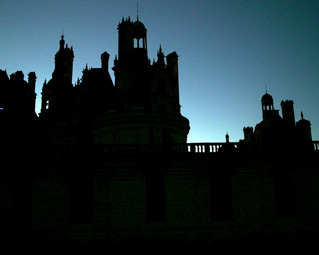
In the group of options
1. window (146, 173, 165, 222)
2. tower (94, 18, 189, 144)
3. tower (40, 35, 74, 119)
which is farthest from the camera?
tower (40, 35, 74, 119)

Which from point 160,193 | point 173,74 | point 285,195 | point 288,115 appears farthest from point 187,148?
point 288,115

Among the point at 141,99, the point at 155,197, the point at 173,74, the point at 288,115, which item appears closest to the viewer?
the point at 155,197

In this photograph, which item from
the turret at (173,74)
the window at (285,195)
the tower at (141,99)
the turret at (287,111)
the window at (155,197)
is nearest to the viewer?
the window at (155,197)

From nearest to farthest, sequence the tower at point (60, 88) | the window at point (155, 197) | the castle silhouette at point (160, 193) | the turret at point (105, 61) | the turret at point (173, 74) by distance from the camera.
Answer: the castle silhouette at point (160, 193)
the window at point (155, 197)
the turret at point (173, 74)
the tower at point (60, 88)
the turret at point (105, 61)

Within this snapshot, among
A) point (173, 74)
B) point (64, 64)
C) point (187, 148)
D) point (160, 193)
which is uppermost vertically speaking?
point (64, 64)

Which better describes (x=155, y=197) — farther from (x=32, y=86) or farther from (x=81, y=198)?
(x=32, y=86)

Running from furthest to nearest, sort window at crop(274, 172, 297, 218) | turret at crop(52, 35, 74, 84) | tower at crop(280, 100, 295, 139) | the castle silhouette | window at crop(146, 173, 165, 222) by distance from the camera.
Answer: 1. turret at crop(52, 35, 74, 84)
2. tower at crop(280, 100, 295, 139)
3. window at crop(274, 172, 297, 218)
4. window at crop(146, 173, 165, 222)
5. the castle silhouette

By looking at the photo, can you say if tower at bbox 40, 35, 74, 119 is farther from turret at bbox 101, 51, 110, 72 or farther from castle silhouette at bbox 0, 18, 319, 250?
castle silhouette at bbox 0, 18, 319, 250

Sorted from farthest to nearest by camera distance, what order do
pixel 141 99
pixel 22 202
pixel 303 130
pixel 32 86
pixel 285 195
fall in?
pixel 32 86
pixel 303 130
pixel 141 99
pixel 285 195
pixel 22 202

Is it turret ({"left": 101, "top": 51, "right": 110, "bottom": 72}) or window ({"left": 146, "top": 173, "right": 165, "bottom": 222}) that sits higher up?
turret ({"left": 101, "top": 51, "right": 110, "bottom": 72})

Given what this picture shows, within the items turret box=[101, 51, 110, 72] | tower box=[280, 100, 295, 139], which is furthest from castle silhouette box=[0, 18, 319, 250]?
turret box=[101, 51, 110, 72]

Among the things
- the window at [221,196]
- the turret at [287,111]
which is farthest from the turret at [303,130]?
the window at [221,196]

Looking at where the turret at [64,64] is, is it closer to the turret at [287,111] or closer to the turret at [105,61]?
the turret at [105,61]

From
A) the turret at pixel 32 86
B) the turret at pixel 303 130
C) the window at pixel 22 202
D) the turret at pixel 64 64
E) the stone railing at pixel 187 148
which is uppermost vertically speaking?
the turret at pixel 64 64
